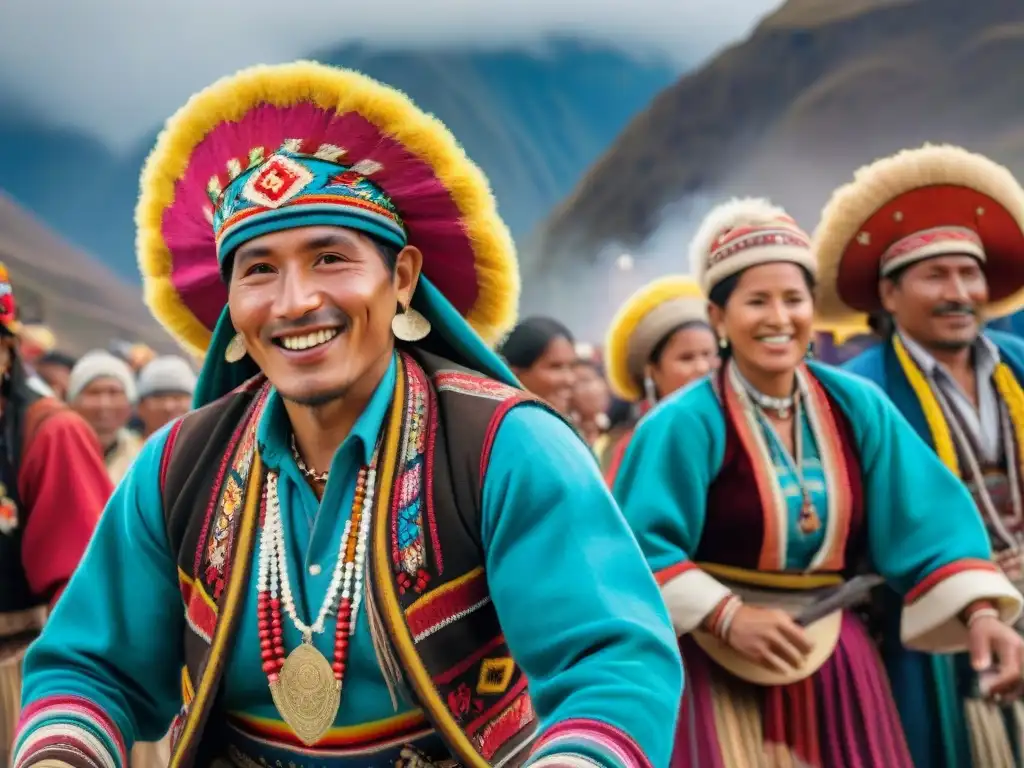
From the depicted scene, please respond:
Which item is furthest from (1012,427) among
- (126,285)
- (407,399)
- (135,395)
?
(126,285)

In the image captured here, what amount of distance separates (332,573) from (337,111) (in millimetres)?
736

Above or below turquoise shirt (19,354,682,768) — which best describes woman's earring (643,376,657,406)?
above

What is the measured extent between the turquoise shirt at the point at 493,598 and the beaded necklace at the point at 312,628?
0.06 feet

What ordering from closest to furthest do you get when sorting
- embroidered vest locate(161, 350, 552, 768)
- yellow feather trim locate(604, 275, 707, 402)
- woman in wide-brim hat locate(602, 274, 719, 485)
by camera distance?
embroidered vest locate(161, 350, 552, 768), woman in wide-brim hat locate(602, 274, 719, 485), yellow feather trim locate(604, 275, 707, 402)

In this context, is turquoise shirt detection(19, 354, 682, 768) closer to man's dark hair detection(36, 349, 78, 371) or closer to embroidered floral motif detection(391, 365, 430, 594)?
embroidered floral motif detection(391, 365, 430, 594)

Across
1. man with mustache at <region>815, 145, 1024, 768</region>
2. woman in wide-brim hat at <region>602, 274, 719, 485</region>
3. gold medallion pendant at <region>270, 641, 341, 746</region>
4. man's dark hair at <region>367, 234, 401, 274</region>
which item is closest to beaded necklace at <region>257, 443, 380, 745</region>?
gold medallion pendant at <region>270, 641, 341, 746</region>

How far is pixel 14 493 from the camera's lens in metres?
3.44

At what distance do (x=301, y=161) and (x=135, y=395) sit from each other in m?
7.02

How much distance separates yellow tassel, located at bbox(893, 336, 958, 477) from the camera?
361 cm

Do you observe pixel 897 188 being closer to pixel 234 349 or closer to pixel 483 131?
pixel 234 349

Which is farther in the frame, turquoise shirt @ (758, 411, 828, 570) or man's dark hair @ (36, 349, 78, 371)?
man's dark hair @ (36, 349, 78, 371)

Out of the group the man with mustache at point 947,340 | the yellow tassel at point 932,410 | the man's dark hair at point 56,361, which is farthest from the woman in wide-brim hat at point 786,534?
the man's dark hair at point 56,361

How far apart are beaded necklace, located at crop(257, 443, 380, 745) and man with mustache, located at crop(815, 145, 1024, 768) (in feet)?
7.17

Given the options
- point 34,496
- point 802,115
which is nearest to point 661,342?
point 34,496
